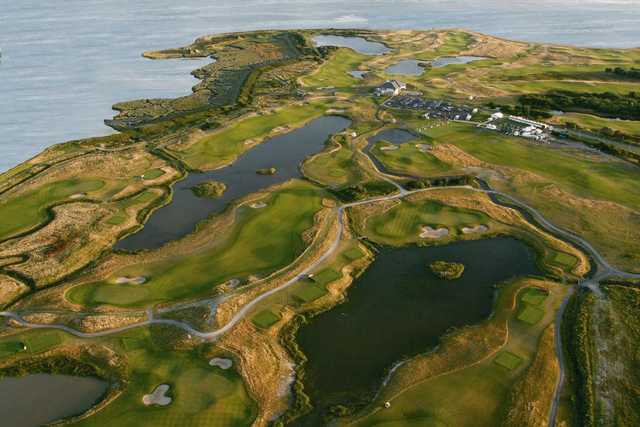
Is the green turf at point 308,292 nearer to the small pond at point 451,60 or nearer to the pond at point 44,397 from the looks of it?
the pond at point 44,397

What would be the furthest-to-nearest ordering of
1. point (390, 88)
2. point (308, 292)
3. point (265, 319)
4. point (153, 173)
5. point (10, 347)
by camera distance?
point (390, 88)
point (153, 173)
point (308, 292)
point (265, 319)
point (10, 347)

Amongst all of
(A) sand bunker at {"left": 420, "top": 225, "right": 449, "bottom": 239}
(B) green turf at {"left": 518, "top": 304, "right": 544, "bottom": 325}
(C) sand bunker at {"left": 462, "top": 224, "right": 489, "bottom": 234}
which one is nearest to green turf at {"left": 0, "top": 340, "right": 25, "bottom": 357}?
(A) sand bunker at {"left": 420, "top": 225, "right": 449, "bottom": 239}

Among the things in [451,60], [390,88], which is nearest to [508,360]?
[390,88]

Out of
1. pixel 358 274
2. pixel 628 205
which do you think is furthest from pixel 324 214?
pixel 628 205

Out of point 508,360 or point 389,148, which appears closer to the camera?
point 508,360

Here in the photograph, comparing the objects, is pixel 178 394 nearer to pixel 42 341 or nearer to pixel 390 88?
pixel 42 341

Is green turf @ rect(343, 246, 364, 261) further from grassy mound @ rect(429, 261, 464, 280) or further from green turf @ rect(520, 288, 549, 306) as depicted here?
green turf @ rect(520, 288, 549, 306)
